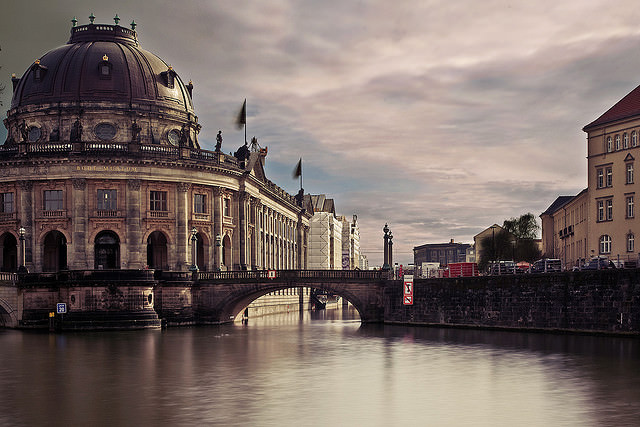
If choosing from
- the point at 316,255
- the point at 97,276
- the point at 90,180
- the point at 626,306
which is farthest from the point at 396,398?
the point at 316,255

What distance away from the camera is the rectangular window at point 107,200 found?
87062mm

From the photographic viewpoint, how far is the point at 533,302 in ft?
203

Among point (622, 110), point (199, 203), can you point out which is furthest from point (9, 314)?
point (622, 110)

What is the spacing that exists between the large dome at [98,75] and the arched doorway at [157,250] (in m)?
15.1

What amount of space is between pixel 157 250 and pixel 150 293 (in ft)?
59.9

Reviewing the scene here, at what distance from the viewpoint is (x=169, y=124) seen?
9894cm

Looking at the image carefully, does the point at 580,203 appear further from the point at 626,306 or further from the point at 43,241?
the point at 43,241

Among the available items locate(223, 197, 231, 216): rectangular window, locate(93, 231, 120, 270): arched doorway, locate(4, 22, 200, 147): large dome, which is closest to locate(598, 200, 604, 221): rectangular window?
locate(223, 197, 231, 216): rectangular window

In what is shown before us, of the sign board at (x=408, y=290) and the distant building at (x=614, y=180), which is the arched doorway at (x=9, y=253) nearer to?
the sign board at (x=408, y=290)

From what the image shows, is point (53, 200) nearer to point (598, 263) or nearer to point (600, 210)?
point (600, 210)

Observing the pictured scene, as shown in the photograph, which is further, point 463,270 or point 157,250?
point 157,250

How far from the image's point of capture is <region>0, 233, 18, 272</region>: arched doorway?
90.8 m

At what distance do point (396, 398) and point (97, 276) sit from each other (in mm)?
44080

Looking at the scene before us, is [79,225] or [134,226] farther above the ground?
[79,225]
